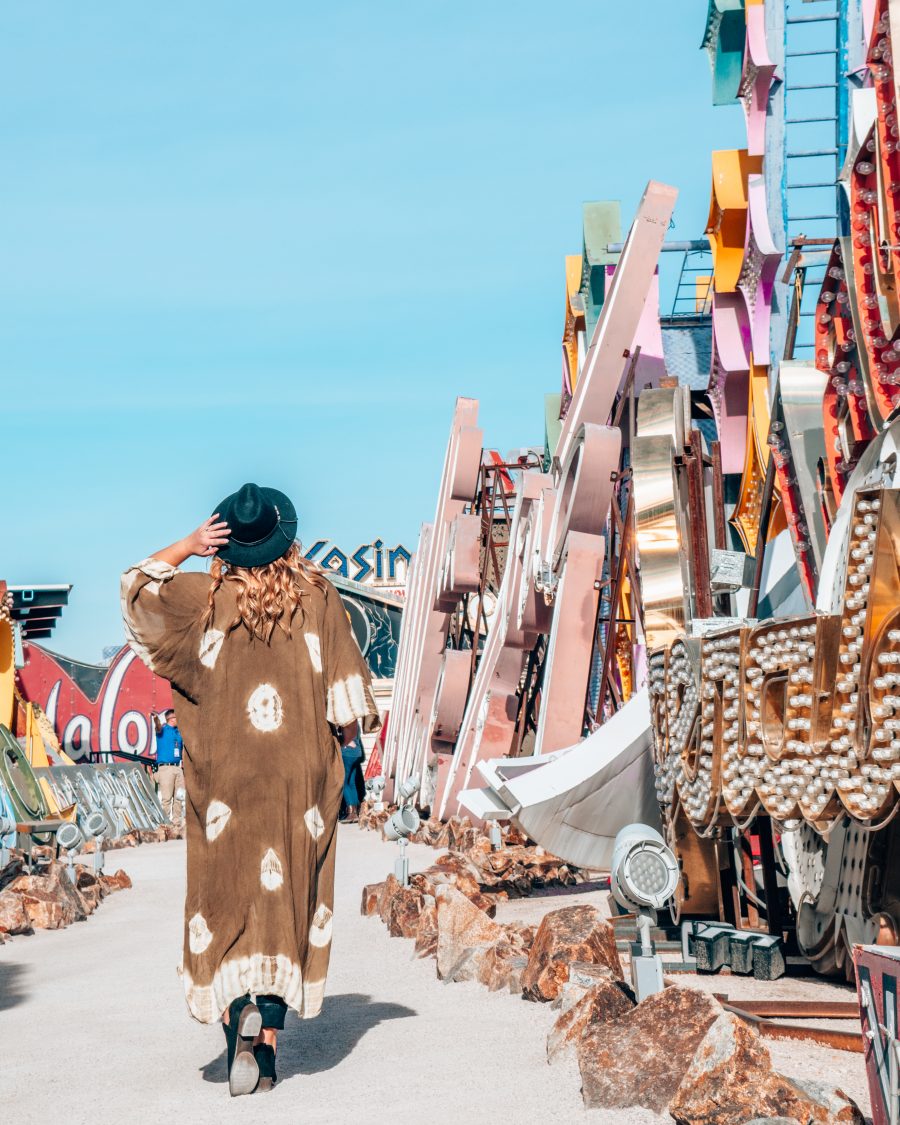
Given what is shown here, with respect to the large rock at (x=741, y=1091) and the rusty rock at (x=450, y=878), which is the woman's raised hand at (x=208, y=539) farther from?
the rusty rock at (x=450, y=878)

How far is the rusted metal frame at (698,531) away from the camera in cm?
880

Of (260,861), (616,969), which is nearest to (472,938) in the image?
(616,969)

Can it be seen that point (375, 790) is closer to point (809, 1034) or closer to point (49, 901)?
point (49, 901)

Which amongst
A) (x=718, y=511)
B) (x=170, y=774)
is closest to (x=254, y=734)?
(x=718, y=511)

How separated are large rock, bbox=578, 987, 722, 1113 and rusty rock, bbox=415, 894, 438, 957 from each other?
317 cm

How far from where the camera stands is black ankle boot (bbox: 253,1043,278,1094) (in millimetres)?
4523

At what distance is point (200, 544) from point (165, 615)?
25 centimetres

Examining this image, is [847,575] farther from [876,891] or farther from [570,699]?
[570,699]

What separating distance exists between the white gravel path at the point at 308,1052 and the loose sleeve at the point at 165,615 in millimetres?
1263

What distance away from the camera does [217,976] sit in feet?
15.2

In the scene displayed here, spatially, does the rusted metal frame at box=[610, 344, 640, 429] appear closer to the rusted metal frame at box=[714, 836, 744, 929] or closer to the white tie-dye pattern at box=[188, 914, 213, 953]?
the rusted metal frame at box=[714, 836, 744, 929]

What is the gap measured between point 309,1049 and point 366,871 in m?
8.47

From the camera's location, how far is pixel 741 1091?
11.8 feet

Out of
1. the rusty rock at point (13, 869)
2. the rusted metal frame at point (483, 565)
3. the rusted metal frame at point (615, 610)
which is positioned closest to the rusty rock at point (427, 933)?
the rusty rock at point (13, 869)
